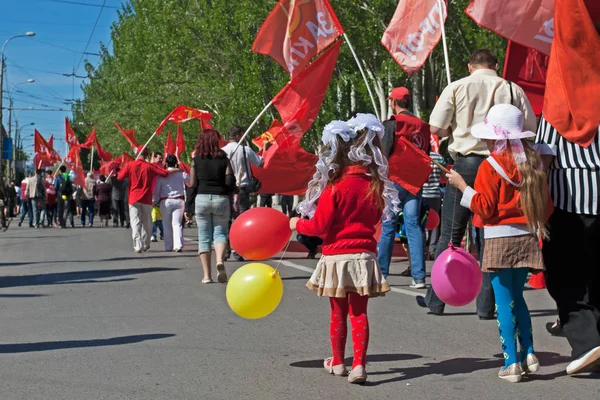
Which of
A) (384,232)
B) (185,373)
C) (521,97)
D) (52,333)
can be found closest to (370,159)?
(185,373)

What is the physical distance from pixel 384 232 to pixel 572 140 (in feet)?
15.1

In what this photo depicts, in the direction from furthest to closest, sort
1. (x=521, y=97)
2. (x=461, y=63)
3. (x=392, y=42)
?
(x=461, y=63)
(x=392, y=42)
(x=521, y=97)

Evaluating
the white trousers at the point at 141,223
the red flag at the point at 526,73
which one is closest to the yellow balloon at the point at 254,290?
the red flag at the point at 526,73

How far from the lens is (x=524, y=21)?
26.3ft

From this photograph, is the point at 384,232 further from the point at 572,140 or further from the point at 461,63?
the point at 461,63

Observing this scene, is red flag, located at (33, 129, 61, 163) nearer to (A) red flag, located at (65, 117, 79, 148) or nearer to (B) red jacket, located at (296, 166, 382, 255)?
(A) red flag, located at (65, 117, 79, 148)

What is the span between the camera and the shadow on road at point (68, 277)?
12.5 meters

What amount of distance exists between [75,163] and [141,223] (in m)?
22.2

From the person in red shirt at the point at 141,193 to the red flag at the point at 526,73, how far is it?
954 cm

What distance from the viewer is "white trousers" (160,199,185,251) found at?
17.0 m

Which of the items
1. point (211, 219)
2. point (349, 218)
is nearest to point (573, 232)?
point (349, 218)

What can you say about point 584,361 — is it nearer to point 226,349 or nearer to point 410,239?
point 226,349

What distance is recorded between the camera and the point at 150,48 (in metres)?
53.5

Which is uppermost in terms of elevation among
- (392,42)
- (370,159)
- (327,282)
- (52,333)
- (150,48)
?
(150,48)
